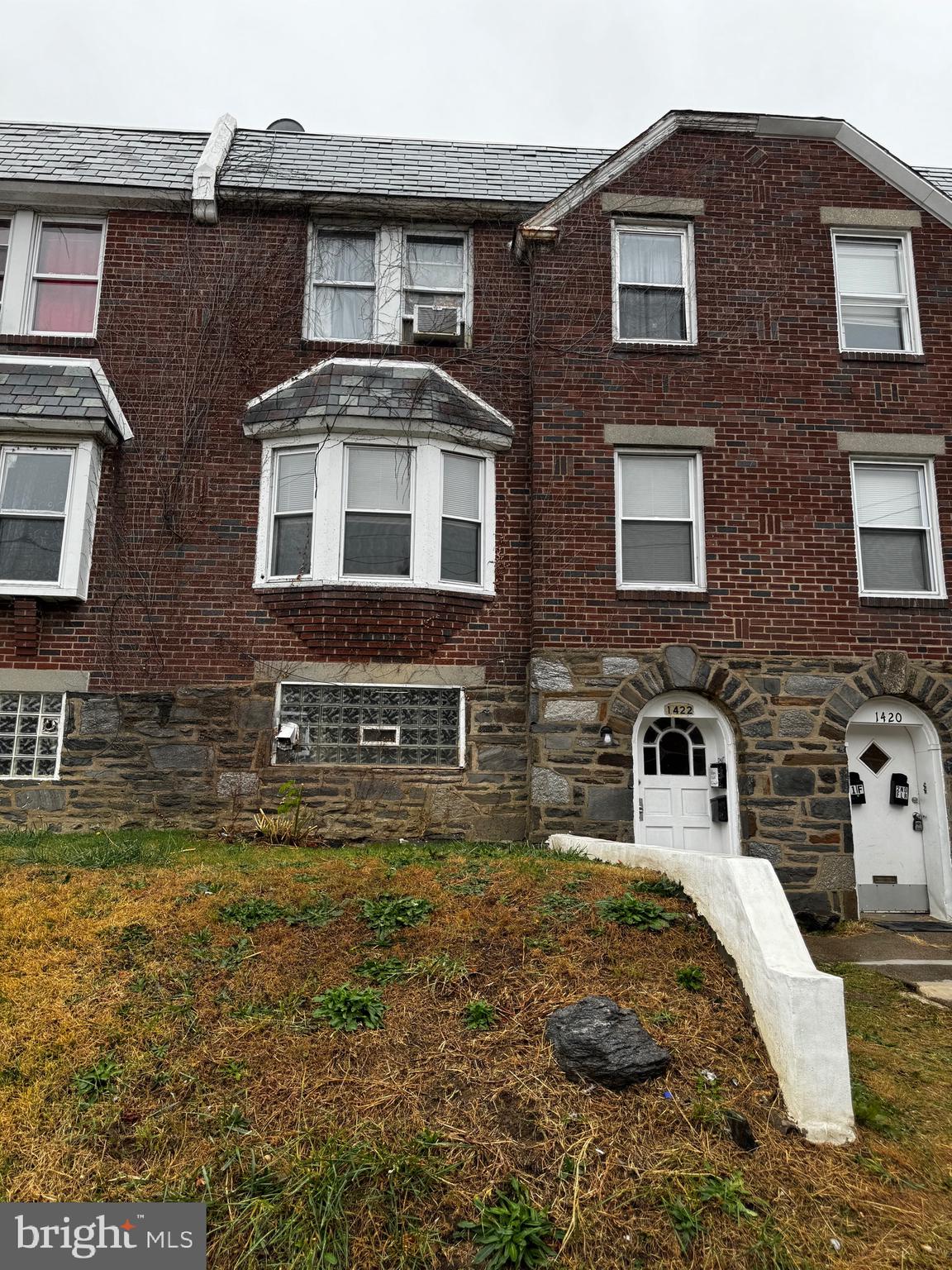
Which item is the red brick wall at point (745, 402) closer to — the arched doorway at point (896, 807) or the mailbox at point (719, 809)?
the arched doorway at point (896, 807)

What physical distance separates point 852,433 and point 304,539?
22.8 ft

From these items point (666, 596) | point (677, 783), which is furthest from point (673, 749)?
point (666, 596)

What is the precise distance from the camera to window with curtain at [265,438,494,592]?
1038cm

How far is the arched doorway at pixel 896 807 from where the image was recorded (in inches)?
398

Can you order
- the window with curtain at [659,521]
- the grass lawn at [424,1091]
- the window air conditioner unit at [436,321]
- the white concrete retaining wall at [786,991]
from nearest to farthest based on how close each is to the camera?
the grass lawn at [424,1091], the white concrete retaining wall at [786,991], the window with curtain at [659,521], the window air conditioner unit at [436,321]

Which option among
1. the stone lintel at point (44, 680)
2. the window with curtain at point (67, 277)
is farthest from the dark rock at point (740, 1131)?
the window with curtain at point (67, 277)

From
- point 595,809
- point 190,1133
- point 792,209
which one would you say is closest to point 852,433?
point 792,209

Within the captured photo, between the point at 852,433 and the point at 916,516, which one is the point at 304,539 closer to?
the point at 852,433

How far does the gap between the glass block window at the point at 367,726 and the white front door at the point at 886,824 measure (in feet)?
15.9

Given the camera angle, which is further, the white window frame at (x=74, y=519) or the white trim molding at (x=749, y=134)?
the white trim molding at (x=749, y=134)

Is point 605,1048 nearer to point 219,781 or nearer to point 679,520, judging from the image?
point 219,781

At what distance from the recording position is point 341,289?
11.5 meters

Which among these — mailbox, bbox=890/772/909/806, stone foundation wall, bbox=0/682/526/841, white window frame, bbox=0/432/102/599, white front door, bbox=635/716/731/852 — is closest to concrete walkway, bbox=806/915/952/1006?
mailbox, bbox=890/772/909/806

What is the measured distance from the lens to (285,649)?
10.3 m
